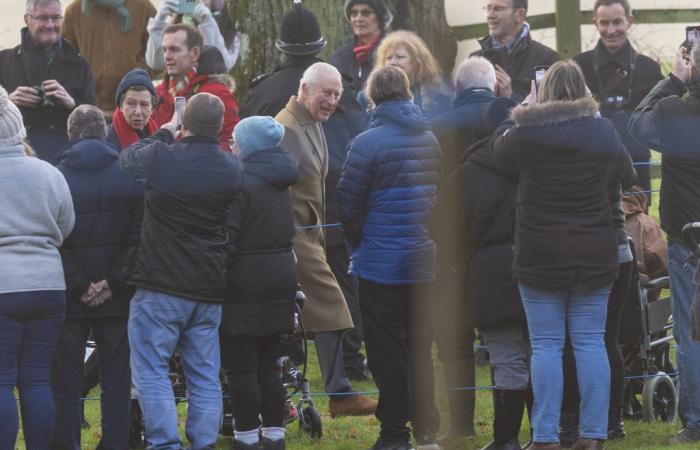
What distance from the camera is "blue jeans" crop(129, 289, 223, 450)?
24.0 feet

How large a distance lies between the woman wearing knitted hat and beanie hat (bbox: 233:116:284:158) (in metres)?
0.87

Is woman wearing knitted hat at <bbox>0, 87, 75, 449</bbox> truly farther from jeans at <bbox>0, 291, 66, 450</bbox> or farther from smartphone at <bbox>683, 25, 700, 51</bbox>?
smartphone at <bbox>683, 25, 700, 51</bbox>

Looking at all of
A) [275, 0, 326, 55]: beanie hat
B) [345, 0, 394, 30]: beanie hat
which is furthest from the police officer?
[275, 0, 326, 55]: beanie hat

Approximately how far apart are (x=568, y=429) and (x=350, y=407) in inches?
53.0

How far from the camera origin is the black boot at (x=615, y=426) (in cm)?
804

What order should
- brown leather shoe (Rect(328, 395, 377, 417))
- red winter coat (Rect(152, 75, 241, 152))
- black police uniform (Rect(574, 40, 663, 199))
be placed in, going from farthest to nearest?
black police uniform (Rect(574, 40, 663, 199)) < red winter coat (Rect(152, 75, 241, 152)) < brown leather shoe (Rect(328, 395, 377, 417))

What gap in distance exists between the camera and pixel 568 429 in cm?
793

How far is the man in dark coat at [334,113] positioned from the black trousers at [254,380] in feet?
5.65

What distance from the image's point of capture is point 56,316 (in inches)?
283

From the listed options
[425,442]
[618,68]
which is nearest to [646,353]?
[425,442]

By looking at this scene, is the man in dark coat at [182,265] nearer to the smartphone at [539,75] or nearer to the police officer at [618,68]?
the smartphone at [539,75]

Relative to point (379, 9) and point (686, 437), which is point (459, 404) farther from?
point (379, 9)

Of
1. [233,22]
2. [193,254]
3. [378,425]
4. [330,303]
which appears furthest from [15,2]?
[233,22]

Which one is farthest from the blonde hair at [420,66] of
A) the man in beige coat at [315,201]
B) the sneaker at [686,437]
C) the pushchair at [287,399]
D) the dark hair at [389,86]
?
the sneaker at [686,437]
